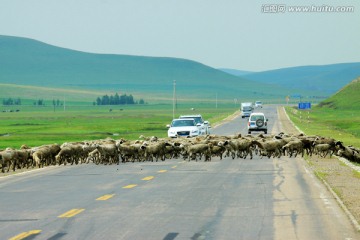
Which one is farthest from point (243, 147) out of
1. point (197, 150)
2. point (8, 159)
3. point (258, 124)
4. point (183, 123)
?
point (258, 124)

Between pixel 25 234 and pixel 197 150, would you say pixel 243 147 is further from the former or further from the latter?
pixel 25 234

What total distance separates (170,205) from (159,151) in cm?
1771

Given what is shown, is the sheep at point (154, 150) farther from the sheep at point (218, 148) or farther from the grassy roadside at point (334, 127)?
the grassy roadside at point (334, 127)

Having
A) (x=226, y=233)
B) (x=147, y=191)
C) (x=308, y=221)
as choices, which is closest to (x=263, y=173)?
(x=147, y=191)

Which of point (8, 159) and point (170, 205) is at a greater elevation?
point (170, 205)

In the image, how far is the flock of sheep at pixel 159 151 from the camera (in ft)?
107

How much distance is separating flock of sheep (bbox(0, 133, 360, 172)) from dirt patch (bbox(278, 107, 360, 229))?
1.52m

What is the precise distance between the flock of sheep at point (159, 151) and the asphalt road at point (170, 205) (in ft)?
13.3

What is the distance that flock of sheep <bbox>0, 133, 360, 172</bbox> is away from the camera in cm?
3275

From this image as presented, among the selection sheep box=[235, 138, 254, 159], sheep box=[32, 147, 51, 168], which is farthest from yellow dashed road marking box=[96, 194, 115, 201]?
sheep box=[235, 138, 254, 159]

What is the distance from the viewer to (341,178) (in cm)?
2558

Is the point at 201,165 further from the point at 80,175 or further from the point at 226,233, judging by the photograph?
the point at 226,233

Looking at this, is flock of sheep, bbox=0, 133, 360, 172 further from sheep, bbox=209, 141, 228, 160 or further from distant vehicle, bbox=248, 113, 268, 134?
distant vehicle, bbox=248, 113, 268, 134

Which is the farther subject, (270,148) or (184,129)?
(184,129)
